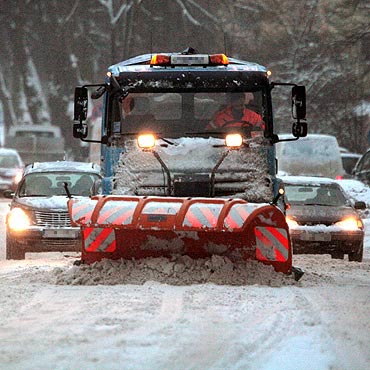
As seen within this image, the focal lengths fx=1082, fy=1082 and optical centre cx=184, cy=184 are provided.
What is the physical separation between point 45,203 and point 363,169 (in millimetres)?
16590

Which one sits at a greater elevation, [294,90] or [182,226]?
[294,90]

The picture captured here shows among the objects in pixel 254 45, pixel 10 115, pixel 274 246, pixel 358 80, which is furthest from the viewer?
pixel 10 115

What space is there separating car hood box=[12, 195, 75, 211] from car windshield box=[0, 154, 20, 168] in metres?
18.2

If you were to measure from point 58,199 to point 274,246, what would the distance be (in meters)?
5.42

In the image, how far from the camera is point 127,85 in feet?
40.5

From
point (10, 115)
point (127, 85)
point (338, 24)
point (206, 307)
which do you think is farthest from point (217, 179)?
point (10, 115)

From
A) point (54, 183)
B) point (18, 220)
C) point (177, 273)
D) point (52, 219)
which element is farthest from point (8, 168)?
point (177, 273)

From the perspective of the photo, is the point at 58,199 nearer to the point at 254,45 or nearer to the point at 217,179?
the point at 217,179

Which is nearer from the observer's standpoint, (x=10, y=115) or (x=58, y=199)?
(x=58, y=199)

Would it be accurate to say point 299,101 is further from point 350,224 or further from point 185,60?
point 350,224

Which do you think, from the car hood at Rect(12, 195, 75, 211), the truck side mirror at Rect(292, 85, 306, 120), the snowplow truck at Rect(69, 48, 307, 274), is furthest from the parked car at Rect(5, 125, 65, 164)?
the truck side mirror at Rect(292, 85, 306, 120)

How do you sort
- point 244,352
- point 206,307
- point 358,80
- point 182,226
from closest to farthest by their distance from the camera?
1. point 244,352
2. point 206,307
3. point 182,226
4. point 358,80

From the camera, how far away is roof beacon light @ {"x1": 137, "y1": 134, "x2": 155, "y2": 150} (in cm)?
1197

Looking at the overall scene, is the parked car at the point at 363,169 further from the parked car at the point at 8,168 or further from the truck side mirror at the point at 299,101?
the truck side mirror at the point at 299,101
